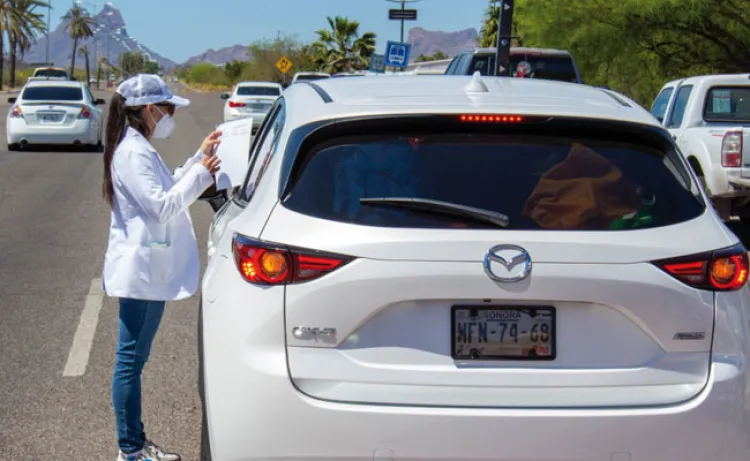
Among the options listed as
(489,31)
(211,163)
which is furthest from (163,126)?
(489,31)

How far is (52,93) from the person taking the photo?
2377cm

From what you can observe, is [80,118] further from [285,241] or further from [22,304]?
[285,241]

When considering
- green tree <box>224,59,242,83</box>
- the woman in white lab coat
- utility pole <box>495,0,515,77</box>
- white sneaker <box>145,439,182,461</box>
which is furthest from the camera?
green tree <box>224,59,242,83</box>

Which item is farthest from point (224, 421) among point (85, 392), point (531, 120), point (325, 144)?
point (85, 392)

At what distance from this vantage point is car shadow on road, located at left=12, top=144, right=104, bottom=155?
2341 cm

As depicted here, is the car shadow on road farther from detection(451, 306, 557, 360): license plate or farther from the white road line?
detection(451, 306, 557, 360): license plate

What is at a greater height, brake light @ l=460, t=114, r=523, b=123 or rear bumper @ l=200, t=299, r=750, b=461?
brake light @ l=460, t=114, r=523, b=123

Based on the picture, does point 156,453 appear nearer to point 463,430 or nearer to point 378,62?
point 463,430

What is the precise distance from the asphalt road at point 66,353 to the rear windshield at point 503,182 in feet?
6.53

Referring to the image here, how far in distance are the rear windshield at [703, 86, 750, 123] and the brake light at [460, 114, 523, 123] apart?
396 inches

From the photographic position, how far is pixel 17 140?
75.6ft

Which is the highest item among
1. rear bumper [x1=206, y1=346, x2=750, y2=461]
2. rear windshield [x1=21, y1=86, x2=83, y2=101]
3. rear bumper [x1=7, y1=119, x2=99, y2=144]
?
rear bumper [x1=206, y1=346, x2=750, y2=461]

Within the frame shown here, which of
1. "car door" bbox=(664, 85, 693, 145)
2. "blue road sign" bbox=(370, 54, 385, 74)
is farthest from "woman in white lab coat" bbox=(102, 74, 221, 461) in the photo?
"blue road sign" bbox=(370, 54, 385, 74)

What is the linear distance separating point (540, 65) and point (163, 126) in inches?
629
